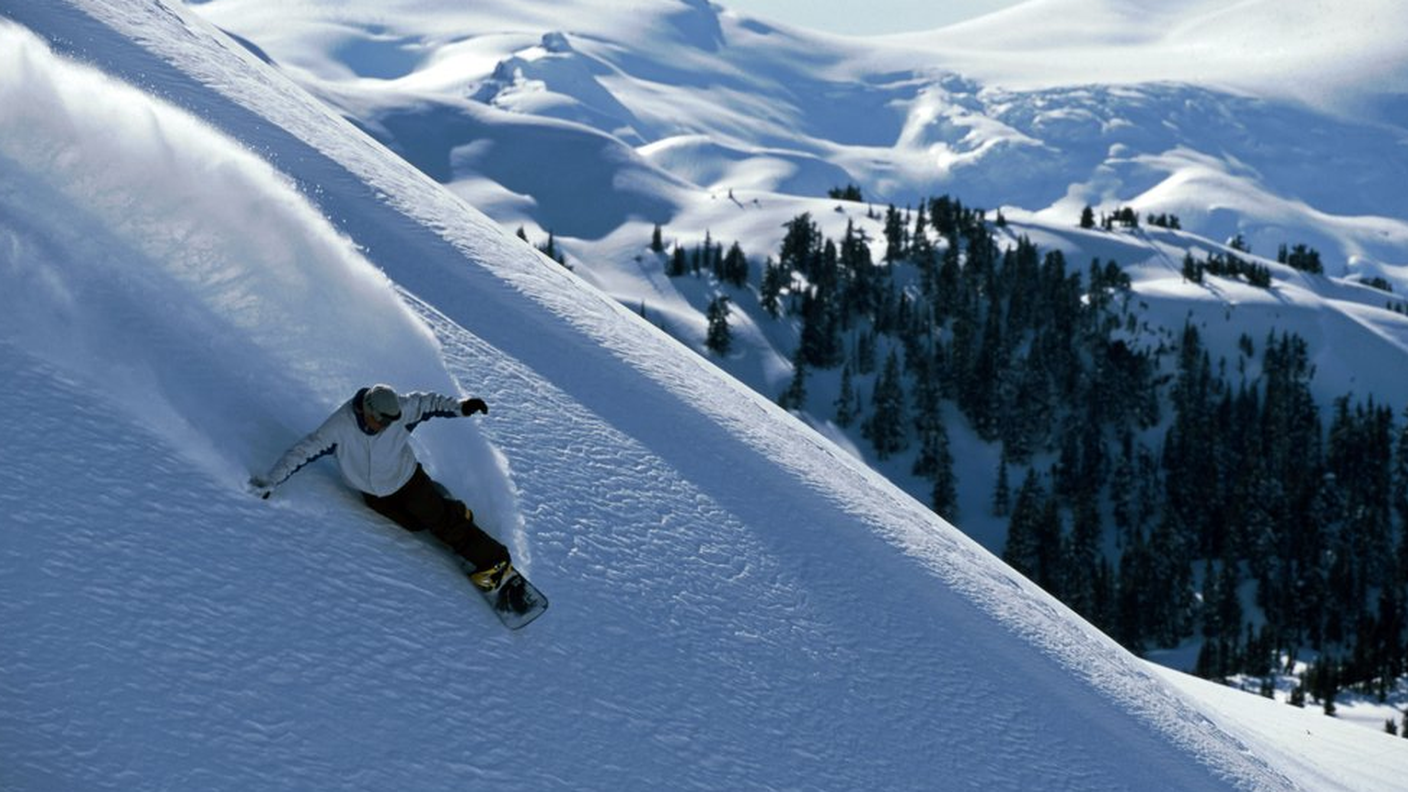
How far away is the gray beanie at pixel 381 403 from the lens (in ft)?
27.1

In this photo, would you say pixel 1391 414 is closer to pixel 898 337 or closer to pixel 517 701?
pixel 898 337

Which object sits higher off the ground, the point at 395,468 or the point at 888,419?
the point at 395,468

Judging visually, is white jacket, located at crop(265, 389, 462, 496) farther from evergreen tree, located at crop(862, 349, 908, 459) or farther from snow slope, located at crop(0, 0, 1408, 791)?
evergreen tree, located at crop(862, 349, 908, 459)

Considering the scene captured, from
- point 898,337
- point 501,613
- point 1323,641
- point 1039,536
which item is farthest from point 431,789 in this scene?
point 898,337

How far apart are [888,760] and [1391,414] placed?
17090 cm

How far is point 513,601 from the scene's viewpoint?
8.83m

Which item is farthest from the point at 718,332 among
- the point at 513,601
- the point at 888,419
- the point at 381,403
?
the point at 381,403

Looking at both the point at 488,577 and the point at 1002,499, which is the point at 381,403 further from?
the point at 1002,499

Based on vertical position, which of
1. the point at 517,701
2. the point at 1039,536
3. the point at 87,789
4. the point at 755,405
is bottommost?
the point at 1039,536

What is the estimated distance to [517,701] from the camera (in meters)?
8.16

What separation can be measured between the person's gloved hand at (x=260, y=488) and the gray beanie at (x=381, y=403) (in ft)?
2.91

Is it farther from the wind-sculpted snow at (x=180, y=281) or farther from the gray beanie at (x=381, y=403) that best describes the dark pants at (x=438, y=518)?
the wind-sculpted snow at (x=180, y=281)

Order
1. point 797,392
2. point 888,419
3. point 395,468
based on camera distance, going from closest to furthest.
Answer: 1. point 395,468
2. point 888,419
3. point 797,392

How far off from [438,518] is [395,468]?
0.50 metres
